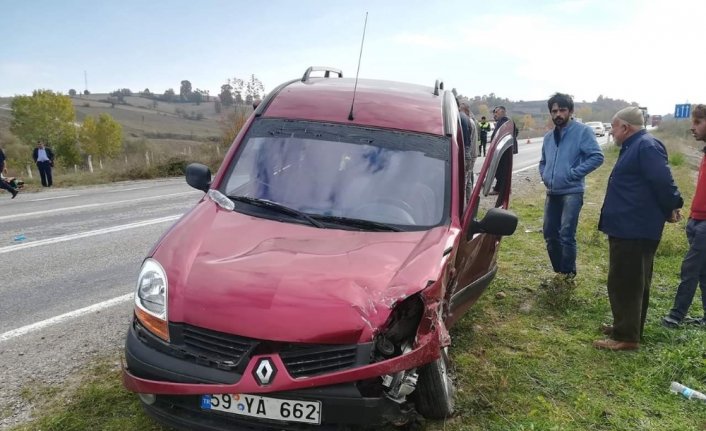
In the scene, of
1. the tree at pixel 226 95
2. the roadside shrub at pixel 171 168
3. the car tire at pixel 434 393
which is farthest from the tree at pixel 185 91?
the car tire at pixel 434 393

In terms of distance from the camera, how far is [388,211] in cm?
334

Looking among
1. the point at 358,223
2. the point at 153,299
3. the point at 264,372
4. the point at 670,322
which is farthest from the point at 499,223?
the point at 670,322

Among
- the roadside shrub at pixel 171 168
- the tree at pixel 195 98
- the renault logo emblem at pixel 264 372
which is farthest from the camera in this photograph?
the tree at pixel 195 98

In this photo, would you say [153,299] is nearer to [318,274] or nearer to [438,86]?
[318,274]

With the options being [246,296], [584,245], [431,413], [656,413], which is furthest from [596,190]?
[246,296]

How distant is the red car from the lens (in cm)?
237

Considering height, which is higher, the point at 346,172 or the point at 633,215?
the point at 346,172

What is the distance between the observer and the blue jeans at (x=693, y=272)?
461 cm

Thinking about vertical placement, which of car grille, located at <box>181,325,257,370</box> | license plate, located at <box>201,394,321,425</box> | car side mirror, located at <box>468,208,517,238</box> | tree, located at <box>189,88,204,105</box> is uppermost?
tree, located at <box>189,88,204,105</box>

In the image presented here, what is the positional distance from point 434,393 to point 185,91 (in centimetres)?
15604

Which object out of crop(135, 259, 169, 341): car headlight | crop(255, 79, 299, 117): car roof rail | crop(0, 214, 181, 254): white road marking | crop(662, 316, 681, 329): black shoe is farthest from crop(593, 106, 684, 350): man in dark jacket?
crop(0, 214, 181, 254): white road marking

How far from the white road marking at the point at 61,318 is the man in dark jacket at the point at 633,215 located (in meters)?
4.46

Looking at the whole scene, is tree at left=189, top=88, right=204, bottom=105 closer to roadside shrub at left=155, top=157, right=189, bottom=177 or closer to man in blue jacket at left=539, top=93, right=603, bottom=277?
roadside shrub at left=155, top=157, right=189, bottom=177

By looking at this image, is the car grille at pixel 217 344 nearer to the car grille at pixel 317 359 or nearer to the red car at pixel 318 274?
the red car at pixel 318 274
